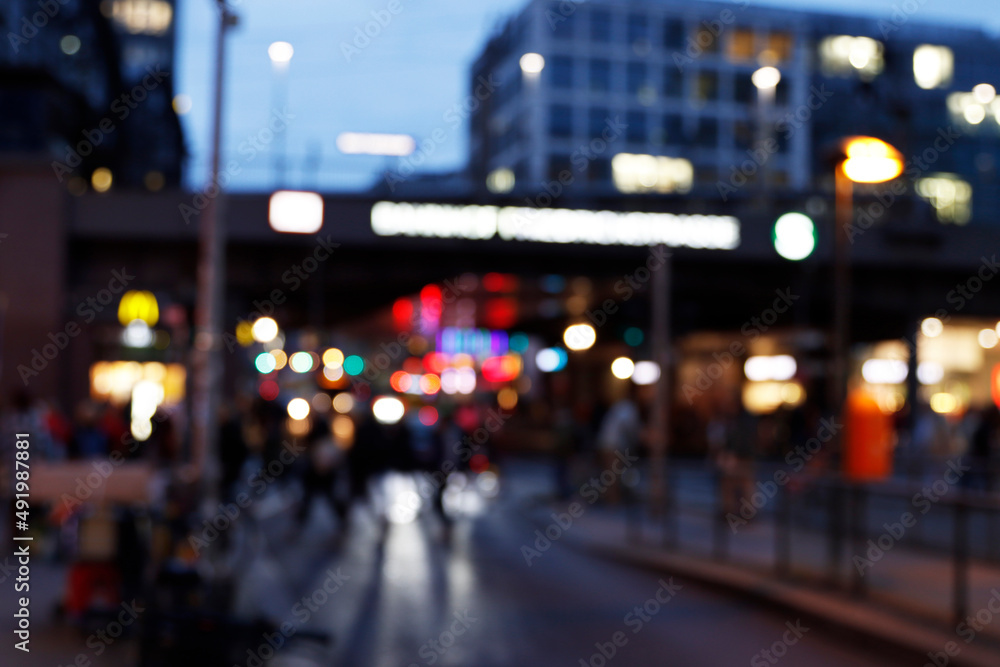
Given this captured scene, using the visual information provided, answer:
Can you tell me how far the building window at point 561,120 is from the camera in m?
74.7

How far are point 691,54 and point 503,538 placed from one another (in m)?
57.3

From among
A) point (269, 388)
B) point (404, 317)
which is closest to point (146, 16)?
point (404, 317)

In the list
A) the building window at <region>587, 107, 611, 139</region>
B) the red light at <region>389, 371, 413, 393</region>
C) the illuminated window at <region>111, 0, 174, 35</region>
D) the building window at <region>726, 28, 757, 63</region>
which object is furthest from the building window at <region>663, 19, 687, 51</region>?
the illuminated window at <region>111, 0, 174, 35</region>

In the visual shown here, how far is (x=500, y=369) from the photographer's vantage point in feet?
174

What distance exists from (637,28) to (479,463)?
161ft

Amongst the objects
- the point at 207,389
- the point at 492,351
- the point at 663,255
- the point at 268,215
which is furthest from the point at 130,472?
the point at 492,351

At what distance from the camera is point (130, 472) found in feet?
38.8

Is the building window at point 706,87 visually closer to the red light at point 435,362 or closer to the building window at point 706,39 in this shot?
the building window at point 706,39

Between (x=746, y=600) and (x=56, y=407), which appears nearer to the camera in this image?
(x=746, y=600)

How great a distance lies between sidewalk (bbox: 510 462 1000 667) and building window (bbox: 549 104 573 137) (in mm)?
59101

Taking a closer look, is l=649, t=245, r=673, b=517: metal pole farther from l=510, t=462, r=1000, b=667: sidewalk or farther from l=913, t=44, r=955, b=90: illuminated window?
l=913, t=44, r=955, b=90: illuminated window

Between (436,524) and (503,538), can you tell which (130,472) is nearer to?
(503,538)

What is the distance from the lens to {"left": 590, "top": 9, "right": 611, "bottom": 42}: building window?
242ft

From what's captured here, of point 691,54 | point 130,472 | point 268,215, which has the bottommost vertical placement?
point 130,472
